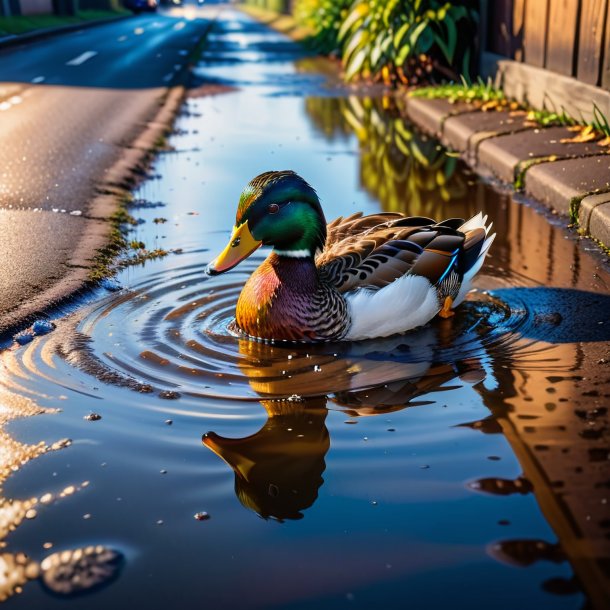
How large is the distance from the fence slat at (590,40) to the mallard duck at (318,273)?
5222 mm

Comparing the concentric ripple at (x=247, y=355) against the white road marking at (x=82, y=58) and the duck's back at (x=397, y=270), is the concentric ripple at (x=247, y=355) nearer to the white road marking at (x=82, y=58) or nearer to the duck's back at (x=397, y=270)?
the duck's back at (x=397, y=270)

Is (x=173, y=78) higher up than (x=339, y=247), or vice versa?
(x=339, y=247)

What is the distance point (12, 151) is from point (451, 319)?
20.9 feet

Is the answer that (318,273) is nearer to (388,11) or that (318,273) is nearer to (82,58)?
(388,11)

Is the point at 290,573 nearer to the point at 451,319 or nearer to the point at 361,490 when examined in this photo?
the point at 361,490

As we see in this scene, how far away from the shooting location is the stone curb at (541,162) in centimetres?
675

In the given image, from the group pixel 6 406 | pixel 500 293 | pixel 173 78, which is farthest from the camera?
pixel 173 78

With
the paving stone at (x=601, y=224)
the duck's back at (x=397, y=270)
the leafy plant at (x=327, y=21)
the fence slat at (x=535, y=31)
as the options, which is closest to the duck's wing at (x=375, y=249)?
the duck's back at (x=397, y=270)

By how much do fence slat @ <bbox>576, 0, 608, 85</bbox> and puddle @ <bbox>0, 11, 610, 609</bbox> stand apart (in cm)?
364

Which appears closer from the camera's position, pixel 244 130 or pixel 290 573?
pixel 290 573

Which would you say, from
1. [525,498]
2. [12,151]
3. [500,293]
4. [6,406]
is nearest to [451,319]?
[500,293]

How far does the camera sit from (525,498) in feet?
10.5

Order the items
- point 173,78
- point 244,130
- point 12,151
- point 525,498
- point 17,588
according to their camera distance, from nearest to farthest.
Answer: point 17,588
point 525,498
point 12,151
point 244,130
point 173,78

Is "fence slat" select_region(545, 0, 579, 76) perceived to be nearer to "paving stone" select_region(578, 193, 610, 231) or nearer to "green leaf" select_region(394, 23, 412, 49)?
"green leaf" select_region(394, 23, 412, 49)
